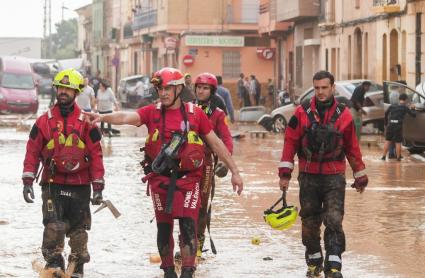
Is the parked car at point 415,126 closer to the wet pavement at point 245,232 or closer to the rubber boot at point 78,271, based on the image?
the wet pavement at point 245,232

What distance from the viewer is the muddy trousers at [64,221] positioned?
1012cm

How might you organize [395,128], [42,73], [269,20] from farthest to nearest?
[42,73] < [269,20] < [395,128]

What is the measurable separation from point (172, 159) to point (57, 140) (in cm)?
100

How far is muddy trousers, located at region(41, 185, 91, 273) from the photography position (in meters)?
10.1

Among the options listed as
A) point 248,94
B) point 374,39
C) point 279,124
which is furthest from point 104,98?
point 248,94

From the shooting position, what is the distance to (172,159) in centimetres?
954

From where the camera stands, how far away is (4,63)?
173ft

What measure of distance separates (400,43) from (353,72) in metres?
6.53

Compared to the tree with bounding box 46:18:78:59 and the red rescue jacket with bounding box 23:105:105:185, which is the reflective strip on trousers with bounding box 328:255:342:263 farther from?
the tree with bounding box 46:18:78:59

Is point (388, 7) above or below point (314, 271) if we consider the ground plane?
above

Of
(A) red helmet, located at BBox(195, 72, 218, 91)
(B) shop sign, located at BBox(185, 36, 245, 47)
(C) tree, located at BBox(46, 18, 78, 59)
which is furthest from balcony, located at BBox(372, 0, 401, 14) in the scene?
(C) tree, located at BBox(46, 18, 78, 59)

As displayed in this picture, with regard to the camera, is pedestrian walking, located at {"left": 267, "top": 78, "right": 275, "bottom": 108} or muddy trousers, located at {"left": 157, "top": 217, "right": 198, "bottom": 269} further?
pedestrian walking, located at {"left": 267, "top": 78, "right": 275, "bottom": 108}

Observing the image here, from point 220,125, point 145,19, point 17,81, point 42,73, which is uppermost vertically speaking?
point 145,19

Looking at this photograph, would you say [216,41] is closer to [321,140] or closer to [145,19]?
[145,19]
